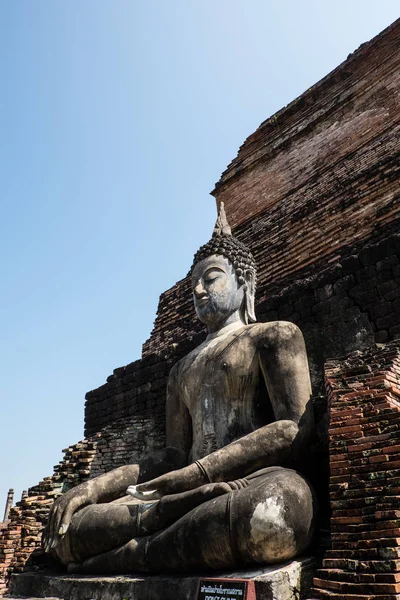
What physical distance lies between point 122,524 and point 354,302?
10.7 feet

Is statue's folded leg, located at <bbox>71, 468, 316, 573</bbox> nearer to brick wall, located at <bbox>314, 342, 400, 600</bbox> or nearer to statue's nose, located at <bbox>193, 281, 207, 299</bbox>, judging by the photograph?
brick wall, located at <bbox>314, 342, 400, 600</bbox>

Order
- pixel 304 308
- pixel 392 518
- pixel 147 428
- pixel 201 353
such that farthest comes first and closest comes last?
pixel 147 428 → pixel 304 308 → pixel 201 353 → pixel 392 518

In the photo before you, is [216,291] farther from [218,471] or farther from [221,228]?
[218,471]

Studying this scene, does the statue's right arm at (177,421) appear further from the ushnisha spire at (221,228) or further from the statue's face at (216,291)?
the ushnisha spire at (221,228)

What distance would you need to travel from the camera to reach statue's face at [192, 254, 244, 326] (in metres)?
5.02

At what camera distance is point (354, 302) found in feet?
17.5

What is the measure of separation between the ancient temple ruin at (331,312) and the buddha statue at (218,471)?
321mm

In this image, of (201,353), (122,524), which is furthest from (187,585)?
(201,353)

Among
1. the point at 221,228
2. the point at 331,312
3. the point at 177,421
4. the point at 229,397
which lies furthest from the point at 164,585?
the point at 221,228

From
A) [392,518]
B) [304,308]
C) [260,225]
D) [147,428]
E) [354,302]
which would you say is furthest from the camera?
[260,225]

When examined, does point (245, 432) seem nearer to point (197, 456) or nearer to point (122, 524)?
point (197, 456)

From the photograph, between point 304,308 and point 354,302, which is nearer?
point 354,302

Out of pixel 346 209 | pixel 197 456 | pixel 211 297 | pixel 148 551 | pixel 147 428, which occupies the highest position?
pixel 346 209

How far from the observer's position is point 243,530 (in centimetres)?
289
